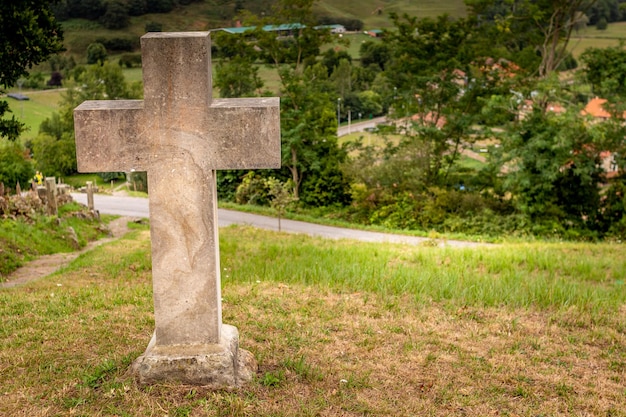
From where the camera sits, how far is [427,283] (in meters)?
7.41

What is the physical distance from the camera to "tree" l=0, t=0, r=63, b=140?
984cm

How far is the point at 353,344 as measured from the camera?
562 cm

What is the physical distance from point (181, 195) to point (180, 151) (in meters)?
0.33

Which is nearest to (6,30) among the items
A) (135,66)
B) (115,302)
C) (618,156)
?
(115,302)

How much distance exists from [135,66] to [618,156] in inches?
1967

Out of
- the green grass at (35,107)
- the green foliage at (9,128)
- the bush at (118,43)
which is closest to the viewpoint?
the green foliage at (9,128)

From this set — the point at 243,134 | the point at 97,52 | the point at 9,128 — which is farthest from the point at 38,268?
the point at 97,52

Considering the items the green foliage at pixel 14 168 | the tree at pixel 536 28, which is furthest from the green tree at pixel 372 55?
the green foliage at pixel 14 168

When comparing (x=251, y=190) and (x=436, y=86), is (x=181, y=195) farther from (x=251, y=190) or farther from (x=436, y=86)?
(x=251, y=190)

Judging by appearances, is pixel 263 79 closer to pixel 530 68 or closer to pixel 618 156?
pixel 530 68

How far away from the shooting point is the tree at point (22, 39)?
984cm

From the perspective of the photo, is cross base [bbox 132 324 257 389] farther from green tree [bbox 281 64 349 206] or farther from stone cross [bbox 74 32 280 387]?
green tree [bbox 281 64 349 206]

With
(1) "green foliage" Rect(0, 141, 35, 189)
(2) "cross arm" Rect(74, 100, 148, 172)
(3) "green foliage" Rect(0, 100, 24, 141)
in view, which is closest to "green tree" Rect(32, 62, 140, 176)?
(1) "green foliage" Rect(0, 141, 35, 189)

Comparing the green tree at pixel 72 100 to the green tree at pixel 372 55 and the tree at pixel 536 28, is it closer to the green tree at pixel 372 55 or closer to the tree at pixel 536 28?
the green tree at pixel 372 55
